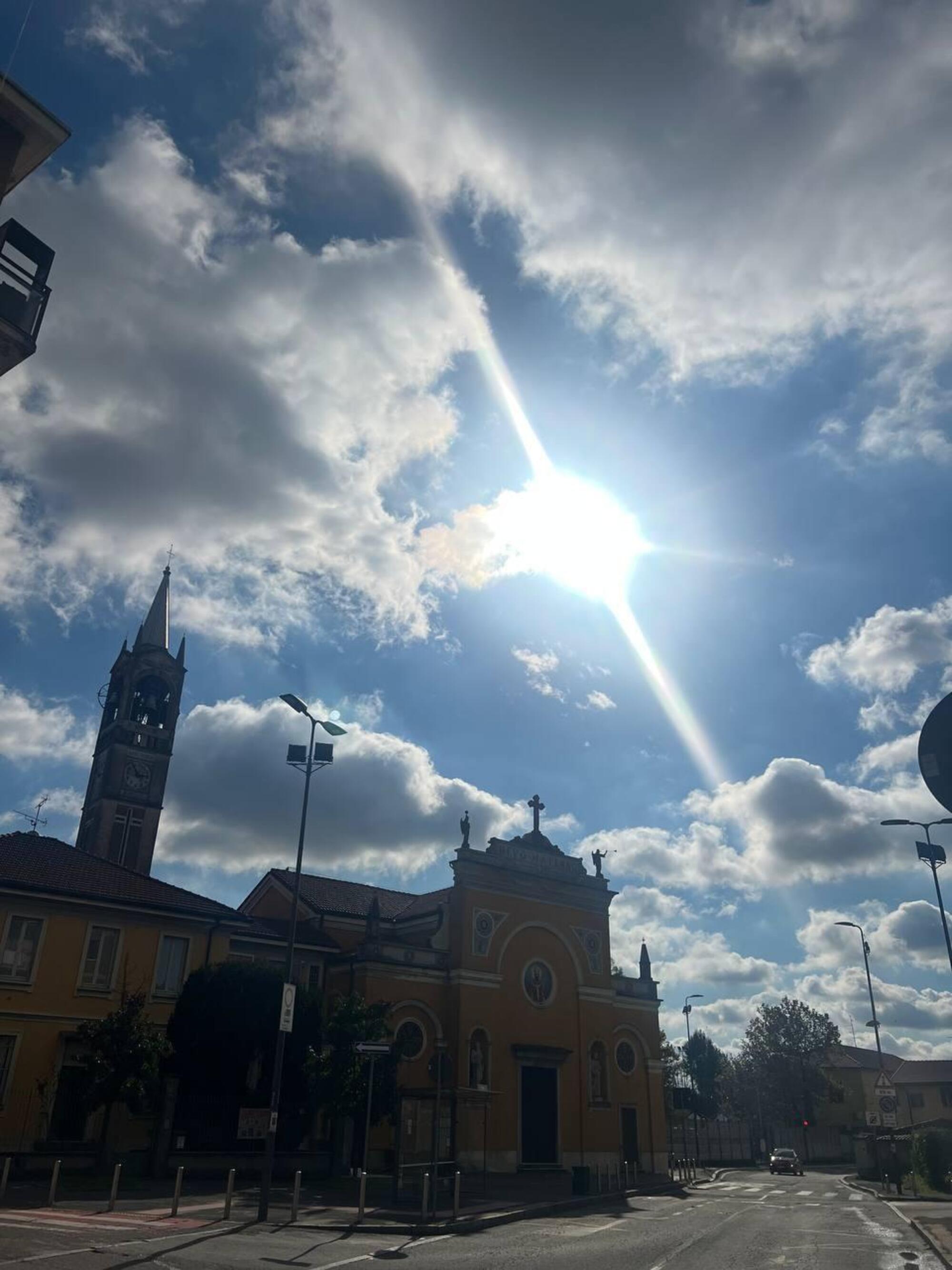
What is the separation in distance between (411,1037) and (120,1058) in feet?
48.8

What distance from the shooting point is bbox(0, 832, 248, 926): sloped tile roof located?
1158 inches

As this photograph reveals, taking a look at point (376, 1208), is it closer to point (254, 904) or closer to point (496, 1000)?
point (496, 1000)

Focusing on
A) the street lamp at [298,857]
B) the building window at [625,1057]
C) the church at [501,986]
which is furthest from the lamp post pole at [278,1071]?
the building window at [625,1057]

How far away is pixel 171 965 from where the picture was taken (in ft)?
104

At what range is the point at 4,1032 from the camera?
27.4 m

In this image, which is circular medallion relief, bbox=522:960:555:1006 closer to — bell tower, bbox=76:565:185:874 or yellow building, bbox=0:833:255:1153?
yellow building, bbox=0:833:255:1153

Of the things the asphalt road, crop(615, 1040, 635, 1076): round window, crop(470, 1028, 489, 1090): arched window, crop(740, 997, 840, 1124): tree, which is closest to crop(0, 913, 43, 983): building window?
the asphalt road

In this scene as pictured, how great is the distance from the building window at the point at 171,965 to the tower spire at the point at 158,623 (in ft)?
136

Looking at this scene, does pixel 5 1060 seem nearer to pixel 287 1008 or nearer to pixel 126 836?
pixel 287 1008

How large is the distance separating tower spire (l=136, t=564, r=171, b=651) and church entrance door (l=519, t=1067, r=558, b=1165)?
145 ft

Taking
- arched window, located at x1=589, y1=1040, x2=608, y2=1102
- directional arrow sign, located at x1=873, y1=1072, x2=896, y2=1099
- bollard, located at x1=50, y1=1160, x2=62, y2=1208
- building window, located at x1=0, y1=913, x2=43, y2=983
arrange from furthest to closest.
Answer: arched window, located at x1=589, y1=1040, x2=608, y2=1102 < directional arrow sign, located at x1=873, y1=1072, x2=896, y2=1099 < building window, located at x1=0, y1=913, x2=43, y2=983 < bollard, located at x1=50, y1=1160, x2=62, y2=1208

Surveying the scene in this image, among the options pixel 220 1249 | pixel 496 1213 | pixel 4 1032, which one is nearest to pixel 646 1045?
pixel 496 1213

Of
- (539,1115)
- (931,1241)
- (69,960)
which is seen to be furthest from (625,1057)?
(931,1241)

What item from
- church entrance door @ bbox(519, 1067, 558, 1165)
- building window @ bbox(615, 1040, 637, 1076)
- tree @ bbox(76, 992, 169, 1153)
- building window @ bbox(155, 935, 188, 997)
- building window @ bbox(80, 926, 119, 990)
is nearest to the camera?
tree @ bbox(76, 992, 169, 1153)
